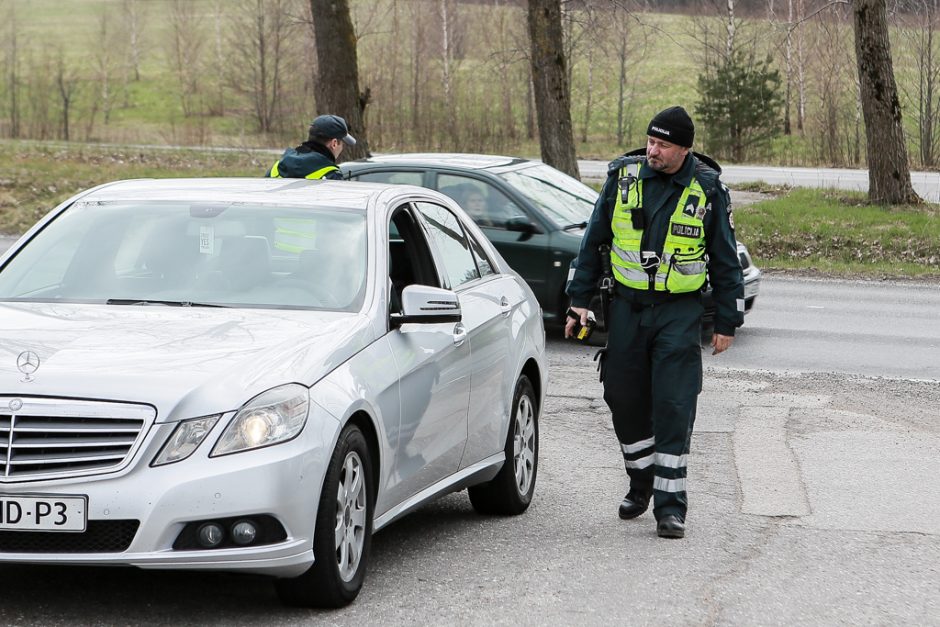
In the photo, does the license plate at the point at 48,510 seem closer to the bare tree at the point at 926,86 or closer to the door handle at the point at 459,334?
the door handle at the point at 459,334

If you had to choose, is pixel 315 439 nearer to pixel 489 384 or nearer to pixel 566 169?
pixel 489 384

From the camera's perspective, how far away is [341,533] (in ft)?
15.7

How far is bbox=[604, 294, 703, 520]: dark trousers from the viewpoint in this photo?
6.29 meters

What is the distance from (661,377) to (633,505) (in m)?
0.69

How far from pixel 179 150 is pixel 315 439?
121ft

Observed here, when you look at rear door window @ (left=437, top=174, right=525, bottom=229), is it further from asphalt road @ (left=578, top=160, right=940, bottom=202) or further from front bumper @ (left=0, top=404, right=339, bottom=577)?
asphalt road @ (left=578, top=160, right=940, bottom=202)

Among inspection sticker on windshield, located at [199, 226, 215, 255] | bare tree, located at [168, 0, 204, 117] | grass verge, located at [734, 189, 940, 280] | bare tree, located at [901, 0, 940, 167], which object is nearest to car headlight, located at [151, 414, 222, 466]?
inspection sticker on windshield, located at [199, 226, 215, 255]

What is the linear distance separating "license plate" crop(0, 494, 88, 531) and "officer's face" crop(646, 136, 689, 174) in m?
3.13

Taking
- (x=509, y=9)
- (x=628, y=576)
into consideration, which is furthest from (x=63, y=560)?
(x=509, y=9)

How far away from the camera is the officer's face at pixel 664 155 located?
6.26m

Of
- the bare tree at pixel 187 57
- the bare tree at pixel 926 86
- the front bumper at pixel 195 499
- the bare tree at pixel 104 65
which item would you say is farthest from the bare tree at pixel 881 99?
the bare tree at pixel 187 57

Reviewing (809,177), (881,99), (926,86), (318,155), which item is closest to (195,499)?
(318,155)

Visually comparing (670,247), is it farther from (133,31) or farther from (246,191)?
(133,31)

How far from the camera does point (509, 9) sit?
7038 centimetres
